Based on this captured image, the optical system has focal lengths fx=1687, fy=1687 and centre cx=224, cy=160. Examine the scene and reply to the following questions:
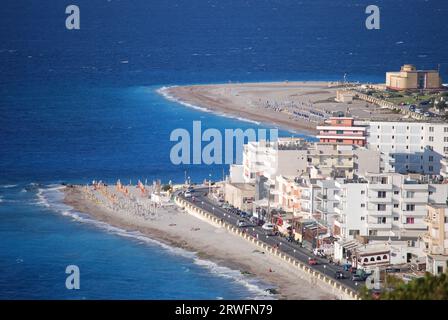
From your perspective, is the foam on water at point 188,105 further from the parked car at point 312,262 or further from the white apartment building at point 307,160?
the parked car at point 312,262

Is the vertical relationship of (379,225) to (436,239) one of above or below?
above

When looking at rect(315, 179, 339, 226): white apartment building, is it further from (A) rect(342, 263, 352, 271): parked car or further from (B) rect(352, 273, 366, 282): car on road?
(B) rect(352, 273, 366, 282): car on road

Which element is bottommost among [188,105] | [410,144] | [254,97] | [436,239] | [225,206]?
[436,239]

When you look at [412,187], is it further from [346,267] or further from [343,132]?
[343,132]

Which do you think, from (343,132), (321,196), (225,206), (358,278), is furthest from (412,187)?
(343,132)

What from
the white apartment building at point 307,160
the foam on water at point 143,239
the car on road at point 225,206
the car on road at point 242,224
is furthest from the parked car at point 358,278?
the car on road at point 225,206

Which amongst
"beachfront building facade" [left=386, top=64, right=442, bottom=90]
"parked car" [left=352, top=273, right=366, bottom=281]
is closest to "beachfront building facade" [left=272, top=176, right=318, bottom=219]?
"parked car" [left=352, top=273, right=366, bottom=281]
